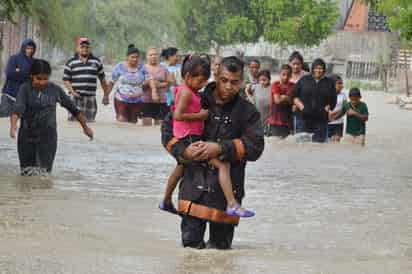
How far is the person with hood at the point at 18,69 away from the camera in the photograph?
18.7 m

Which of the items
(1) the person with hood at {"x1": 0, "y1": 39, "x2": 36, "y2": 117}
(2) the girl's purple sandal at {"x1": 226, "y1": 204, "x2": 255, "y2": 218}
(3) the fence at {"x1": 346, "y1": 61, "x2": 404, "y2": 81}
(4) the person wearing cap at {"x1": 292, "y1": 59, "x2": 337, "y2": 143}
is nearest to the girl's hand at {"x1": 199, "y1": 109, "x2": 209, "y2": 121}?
(2) the girl's purple sandal at {"x1": 226, "y1": 204, "x2": 255, "y2": 218}

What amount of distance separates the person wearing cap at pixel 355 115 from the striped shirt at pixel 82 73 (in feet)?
12.5

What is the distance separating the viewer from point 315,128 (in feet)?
66.4

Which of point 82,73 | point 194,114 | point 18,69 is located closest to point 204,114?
point 194,114

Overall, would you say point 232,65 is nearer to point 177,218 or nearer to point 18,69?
point 177,218

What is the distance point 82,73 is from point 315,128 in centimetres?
389

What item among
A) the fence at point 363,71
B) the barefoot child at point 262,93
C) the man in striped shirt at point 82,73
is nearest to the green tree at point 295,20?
the fence at point 363,71

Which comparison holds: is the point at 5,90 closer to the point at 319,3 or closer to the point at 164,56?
the point at 164,56

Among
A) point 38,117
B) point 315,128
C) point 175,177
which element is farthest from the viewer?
point 315,128

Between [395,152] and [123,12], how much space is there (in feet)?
179

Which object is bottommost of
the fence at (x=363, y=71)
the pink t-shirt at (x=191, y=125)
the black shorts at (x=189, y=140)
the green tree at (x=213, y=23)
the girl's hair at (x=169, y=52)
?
the fence at (x=363, y=71)

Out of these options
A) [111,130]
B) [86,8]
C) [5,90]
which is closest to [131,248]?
[5,90]

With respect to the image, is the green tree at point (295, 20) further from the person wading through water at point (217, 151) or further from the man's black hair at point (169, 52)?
the person wading through water at point (217, 151)

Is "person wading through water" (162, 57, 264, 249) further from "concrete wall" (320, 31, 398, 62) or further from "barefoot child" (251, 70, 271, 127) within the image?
"concrete wall" (320, 31, 398, 62)
